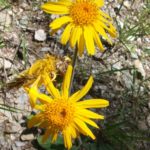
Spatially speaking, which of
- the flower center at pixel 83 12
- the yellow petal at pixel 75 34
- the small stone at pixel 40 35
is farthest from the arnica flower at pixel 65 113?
the small stone at pixel 40 35

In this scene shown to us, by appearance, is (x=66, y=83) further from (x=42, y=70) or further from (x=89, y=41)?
(x=89, y=41)

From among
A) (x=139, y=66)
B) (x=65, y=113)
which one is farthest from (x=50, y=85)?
(x=139, y=66)

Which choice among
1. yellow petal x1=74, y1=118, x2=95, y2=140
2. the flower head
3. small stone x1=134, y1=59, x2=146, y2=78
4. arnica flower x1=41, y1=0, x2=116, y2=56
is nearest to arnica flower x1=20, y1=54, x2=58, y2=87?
the flower head

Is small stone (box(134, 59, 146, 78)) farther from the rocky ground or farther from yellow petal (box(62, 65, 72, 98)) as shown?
yellow petal (box(62, 65, 72, 98))

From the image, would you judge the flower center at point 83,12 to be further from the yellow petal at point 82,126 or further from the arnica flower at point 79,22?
the yellow petal at point 82,126

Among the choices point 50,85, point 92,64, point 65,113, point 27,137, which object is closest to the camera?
point 65,113

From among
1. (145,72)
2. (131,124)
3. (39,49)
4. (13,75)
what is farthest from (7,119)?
(145,72)

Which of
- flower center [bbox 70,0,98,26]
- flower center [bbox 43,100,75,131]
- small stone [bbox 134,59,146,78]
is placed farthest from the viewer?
small stone [bbox 134,59,146,78]
